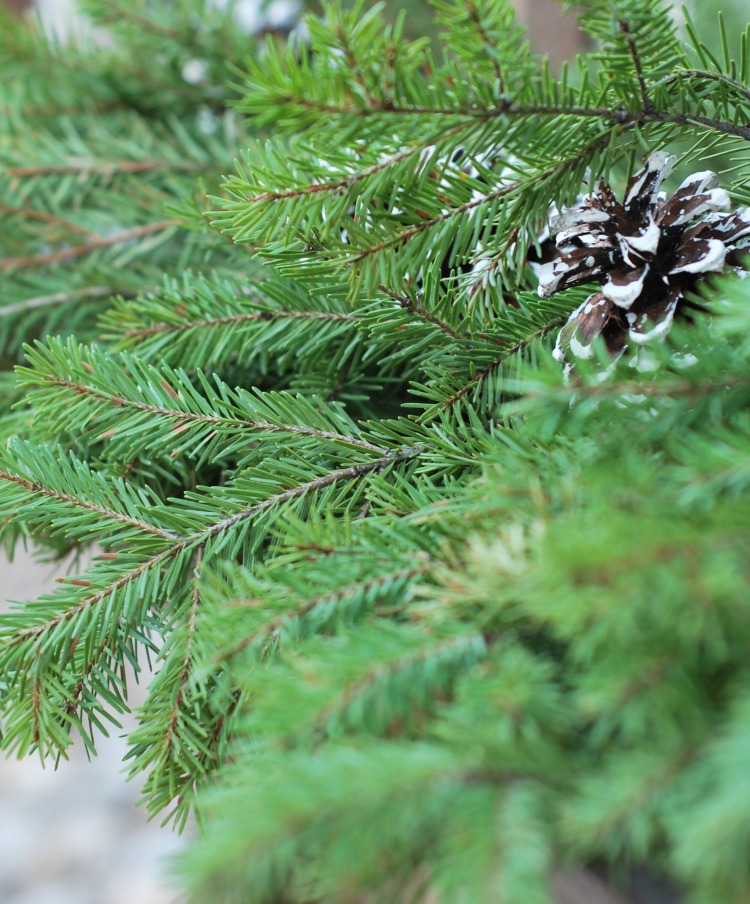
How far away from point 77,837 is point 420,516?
0.97m

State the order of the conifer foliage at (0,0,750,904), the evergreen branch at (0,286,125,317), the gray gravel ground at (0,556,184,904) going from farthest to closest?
the gray gravel ground at (0,556,184,904), the evergreen branch at (0,286,125,317), the conifer foliage at (0,0,750,904)

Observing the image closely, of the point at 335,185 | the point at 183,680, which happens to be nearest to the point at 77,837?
the point at 183,680

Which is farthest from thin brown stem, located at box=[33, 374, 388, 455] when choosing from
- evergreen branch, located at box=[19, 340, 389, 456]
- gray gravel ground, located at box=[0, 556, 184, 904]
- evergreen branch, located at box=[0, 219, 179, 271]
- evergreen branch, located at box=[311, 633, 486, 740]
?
gray gravel ground, located at box=[0, 556, 184, 904]

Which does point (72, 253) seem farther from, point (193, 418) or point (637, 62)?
point (637, 62)

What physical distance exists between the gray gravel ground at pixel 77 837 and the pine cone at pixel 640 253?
0.77 metres

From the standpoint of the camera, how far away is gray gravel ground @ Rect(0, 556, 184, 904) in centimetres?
91

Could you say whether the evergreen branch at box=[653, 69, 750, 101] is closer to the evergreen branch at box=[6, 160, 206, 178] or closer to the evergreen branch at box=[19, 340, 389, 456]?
the evergreen branch at box=[19, 340, 389, 456]

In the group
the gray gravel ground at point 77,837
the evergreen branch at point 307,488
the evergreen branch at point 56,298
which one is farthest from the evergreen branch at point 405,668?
the gray gravel ground at point 77,837

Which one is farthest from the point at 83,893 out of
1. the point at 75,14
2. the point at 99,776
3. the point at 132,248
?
the point at 75,14

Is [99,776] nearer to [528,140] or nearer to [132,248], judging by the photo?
[132,248]

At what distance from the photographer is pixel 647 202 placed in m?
0.26

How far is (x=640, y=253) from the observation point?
245 mm

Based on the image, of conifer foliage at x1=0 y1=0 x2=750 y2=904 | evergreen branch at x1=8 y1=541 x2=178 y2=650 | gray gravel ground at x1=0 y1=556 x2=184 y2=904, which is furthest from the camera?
gray gravel ground at x1=0 y1=556 x2=184 y2=904

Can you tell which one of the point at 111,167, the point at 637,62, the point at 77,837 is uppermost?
the point at 637,62
